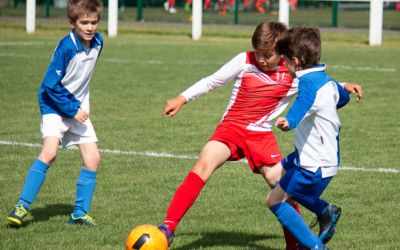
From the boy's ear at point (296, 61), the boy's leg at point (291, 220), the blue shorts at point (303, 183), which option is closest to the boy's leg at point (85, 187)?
the boy's leg at point (291, 220)

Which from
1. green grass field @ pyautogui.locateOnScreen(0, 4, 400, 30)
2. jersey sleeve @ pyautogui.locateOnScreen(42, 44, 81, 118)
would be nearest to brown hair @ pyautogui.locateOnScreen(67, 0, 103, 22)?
jersey sleeve @ pyautogui.locateOnScreen(42, 44, 81, 118)

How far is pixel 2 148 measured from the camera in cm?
959

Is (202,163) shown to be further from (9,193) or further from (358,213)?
(9,193)

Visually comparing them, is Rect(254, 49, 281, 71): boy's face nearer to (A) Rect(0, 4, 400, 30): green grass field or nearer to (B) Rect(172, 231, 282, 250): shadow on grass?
(B) Rect(172, 231, 282, 250): shadow on grass

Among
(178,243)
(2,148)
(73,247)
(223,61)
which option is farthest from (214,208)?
(223,61)

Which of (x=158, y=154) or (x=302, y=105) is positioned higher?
(x=302, y=105)

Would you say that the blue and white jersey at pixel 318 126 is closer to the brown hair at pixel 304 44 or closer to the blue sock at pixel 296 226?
the brown hair at pixel 304 44

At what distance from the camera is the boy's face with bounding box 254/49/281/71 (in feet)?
19.4

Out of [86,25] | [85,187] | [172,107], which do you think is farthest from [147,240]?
[86,25]

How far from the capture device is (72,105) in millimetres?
6516

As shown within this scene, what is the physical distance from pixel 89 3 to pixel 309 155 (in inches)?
84.7

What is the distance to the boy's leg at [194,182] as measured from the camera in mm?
5777

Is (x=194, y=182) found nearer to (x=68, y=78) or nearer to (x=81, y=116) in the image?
(x=81, y=116)

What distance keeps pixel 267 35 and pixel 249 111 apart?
578 mm
